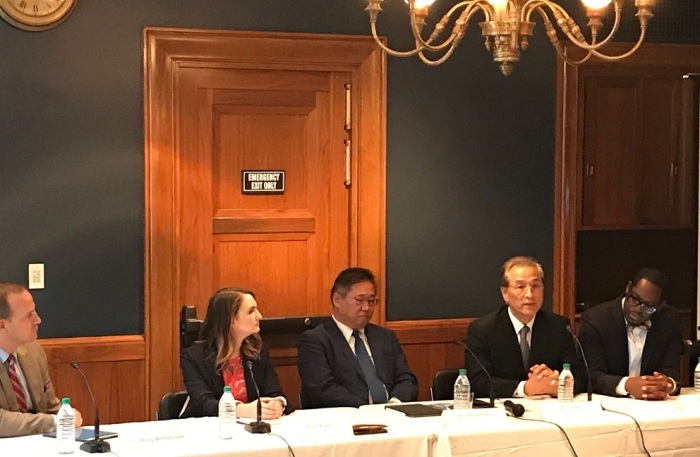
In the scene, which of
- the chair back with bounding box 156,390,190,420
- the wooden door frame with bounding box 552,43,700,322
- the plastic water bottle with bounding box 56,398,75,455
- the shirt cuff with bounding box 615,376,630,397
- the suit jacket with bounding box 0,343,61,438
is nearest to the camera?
the plastic water bottle with bounding box 56,398,75,455

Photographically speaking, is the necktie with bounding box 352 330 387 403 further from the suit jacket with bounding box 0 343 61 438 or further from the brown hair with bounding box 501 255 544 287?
the suit jacket with bounding box 0 343 61 438

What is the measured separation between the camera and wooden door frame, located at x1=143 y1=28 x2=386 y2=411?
5047 millimetres

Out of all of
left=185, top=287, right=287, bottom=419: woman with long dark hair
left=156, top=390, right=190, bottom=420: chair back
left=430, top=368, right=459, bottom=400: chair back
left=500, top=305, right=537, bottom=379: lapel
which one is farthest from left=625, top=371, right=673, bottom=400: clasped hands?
left=156, top=390, right=190, bottom=420: chair back

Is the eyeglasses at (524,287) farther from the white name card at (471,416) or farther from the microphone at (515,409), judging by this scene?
the white name card at (471,416)

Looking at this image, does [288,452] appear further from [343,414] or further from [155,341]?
[155,341]

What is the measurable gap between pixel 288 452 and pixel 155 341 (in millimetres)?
1583

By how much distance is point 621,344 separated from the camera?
16.3 ft

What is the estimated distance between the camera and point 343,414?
4223 millimetres

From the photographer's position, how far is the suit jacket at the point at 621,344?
Result: 16.2 feet

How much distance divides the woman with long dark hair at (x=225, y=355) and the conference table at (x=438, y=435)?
0.31 metres

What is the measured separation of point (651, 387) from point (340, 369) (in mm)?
1250

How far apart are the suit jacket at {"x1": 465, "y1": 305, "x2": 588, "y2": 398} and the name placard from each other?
45.0 inches

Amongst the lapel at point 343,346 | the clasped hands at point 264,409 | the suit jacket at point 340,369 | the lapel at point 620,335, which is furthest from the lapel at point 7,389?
the lapel at point 620,335

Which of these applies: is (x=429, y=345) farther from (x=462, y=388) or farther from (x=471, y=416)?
(x=471, y=416)
